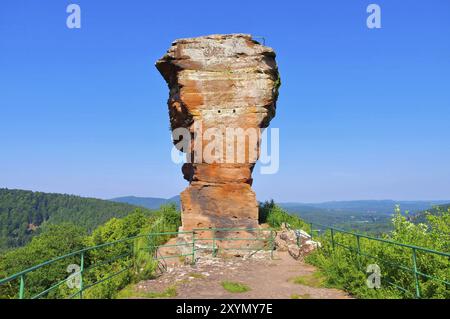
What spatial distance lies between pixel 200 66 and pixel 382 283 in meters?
10.0

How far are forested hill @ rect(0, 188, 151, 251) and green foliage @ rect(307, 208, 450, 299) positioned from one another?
14266 centimetres

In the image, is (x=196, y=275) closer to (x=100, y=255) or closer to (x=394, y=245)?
(x=394, y=245)

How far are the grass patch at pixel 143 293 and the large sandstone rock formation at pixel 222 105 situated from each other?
4764 mm

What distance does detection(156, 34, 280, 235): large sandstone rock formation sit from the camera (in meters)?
13.4

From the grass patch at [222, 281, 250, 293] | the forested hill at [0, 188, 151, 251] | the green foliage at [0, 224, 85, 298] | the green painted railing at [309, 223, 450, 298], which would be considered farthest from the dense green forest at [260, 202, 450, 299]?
the forested hill at [0, 188, 151, 251]

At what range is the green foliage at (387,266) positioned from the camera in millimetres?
7127

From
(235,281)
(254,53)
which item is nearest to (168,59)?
(254,53)

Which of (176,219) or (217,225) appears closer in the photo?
(217,225)

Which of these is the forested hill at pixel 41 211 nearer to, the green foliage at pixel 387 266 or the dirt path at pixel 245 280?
the dirt path at pixel 245 280

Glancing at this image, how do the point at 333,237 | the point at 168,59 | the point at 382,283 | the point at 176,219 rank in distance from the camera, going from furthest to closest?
the point at 176,219 < the point at 168,59 < the point at 333,237 < the point at 382,283

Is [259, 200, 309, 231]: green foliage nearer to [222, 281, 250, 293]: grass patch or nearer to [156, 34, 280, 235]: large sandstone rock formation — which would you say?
[156, 34, 280, 235]: large sandstone rock formation
